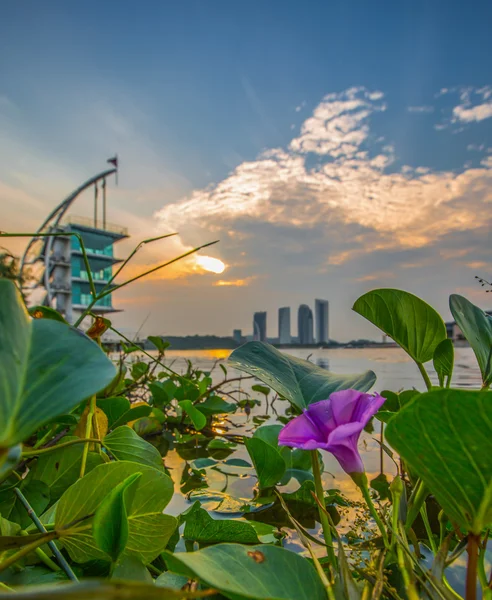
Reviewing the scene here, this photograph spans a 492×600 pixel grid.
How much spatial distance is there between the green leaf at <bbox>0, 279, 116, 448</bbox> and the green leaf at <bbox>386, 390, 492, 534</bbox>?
14 cm

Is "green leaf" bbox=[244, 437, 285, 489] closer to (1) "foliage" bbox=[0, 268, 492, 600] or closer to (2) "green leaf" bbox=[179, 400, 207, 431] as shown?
(1) "foliage" bbox=[0, 268, 492, 600]

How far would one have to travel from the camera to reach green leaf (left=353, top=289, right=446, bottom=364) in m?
0.35

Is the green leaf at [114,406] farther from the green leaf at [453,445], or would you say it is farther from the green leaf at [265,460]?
the green leaf at [453,445]

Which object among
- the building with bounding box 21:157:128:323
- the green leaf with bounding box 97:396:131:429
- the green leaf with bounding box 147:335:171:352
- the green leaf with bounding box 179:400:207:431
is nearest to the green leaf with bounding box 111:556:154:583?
the green leaf with bounding box 97:396:131:429

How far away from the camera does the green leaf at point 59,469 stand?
1.56ft

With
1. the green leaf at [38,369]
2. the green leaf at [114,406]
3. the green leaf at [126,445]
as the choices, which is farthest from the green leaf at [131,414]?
the green leaf at [38,369]

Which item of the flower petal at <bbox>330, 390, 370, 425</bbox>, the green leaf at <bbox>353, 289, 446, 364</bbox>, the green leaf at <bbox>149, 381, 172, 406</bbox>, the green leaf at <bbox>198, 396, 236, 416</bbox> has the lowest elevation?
the green leaf at <bbox>198, 396, 236, 416</bbox>

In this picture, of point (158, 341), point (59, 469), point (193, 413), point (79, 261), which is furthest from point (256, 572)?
point (79, 261)

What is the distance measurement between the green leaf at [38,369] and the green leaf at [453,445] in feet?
0.47

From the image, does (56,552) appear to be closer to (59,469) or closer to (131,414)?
(59,469)

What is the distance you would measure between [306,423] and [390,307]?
0.12m

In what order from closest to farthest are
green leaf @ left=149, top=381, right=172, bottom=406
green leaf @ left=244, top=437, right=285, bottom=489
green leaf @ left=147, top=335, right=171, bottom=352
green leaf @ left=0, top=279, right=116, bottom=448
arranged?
green leaf @ left=0, top=279, right=116, bottom=448 < green leaf @ left=244, top=437, right=285, bottom=489 < green leaf @ left=147, top=335, right=171, bottom=352 < green leaf @ left=149, top=381, right=172, bottom=406

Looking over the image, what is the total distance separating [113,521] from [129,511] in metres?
0.08

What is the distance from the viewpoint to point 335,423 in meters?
0.31
